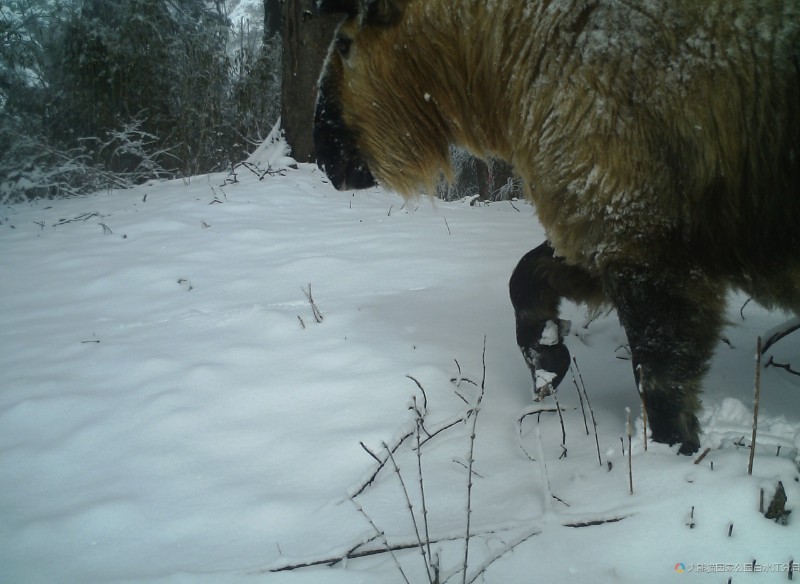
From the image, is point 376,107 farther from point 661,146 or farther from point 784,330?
point 784,330

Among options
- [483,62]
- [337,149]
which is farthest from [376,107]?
[483,62]

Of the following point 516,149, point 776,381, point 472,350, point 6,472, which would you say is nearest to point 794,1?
point 516,149

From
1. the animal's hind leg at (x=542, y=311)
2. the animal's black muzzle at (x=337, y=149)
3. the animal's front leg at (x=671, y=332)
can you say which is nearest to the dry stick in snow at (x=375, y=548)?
the animal's front leg at (x=671, y=332)

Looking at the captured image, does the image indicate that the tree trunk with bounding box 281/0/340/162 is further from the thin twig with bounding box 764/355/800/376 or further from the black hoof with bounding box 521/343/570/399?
the thin twig with bounding box 764/355/800/376

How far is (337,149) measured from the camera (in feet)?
8.65

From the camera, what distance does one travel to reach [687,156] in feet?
5.74

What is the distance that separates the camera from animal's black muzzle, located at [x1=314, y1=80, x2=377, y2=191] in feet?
8.39

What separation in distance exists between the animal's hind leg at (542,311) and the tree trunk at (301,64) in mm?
4704

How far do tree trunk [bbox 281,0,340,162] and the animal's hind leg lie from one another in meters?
4.70

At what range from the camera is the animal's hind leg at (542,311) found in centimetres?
240

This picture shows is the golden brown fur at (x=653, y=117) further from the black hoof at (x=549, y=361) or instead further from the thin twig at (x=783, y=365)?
the thin twig at (x=783, y=365)

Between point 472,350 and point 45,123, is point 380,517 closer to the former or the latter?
point 472,350

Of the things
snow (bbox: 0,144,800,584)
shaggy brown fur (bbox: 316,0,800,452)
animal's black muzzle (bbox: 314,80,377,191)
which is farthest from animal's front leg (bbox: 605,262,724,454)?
animal's black muzzle (bbox: 314,80,377,191)

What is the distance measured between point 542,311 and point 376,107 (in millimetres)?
1066
